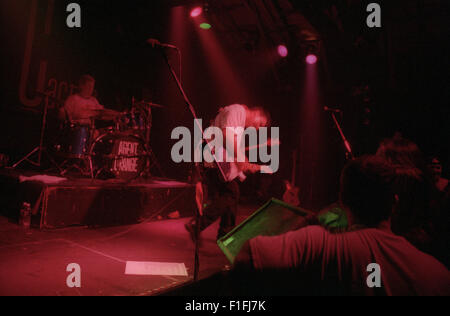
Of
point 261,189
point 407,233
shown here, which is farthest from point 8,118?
point 407,233

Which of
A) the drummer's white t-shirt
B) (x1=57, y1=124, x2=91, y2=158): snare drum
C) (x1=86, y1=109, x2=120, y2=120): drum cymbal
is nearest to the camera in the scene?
(x1=57, y1=124, x2=91, y2=158): snare drum

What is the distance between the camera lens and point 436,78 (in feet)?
24.7

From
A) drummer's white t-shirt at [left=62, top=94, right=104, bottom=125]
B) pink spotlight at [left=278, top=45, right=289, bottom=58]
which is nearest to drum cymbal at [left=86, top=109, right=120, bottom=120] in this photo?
drummer's white t-shirt at [left=62, top=94, right=104, bottom=125]

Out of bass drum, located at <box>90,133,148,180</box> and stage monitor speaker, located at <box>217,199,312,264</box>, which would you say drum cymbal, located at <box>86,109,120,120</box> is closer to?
bass drum, located at <box>90,133,148,180</box>

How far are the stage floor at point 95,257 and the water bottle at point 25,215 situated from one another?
0.26 feet

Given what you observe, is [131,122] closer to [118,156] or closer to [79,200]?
[118,156]

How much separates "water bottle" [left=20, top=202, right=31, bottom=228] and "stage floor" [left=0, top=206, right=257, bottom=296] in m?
0.08

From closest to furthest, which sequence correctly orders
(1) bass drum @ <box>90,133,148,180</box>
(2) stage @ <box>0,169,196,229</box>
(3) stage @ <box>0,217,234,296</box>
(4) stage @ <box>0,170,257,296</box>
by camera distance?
(3) stage @ <box>0,217,234,296</box>
(4) stage @ <box>0,170,257,296</box>
(2) stage @ <box>0,169,196,229</box>
(1) bass drum @ <box>90,133,148,180</box>

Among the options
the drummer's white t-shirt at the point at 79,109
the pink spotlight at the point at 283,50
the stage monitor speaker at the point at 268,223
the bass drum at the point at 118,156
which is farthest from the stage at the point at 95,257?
the pink spotlight at the point at 283,50

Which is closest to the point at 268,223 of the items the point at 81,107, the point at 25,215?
the point at 25,215

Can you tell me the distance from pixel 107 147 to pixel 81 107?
936 mm

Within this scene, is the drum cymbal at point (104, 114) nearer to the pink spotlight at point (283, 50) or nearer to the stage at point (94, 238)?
the stage at point (94, 238)

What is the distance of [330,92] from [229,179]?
6292mm

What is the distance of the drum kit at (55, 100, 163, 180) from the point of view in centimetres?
477
